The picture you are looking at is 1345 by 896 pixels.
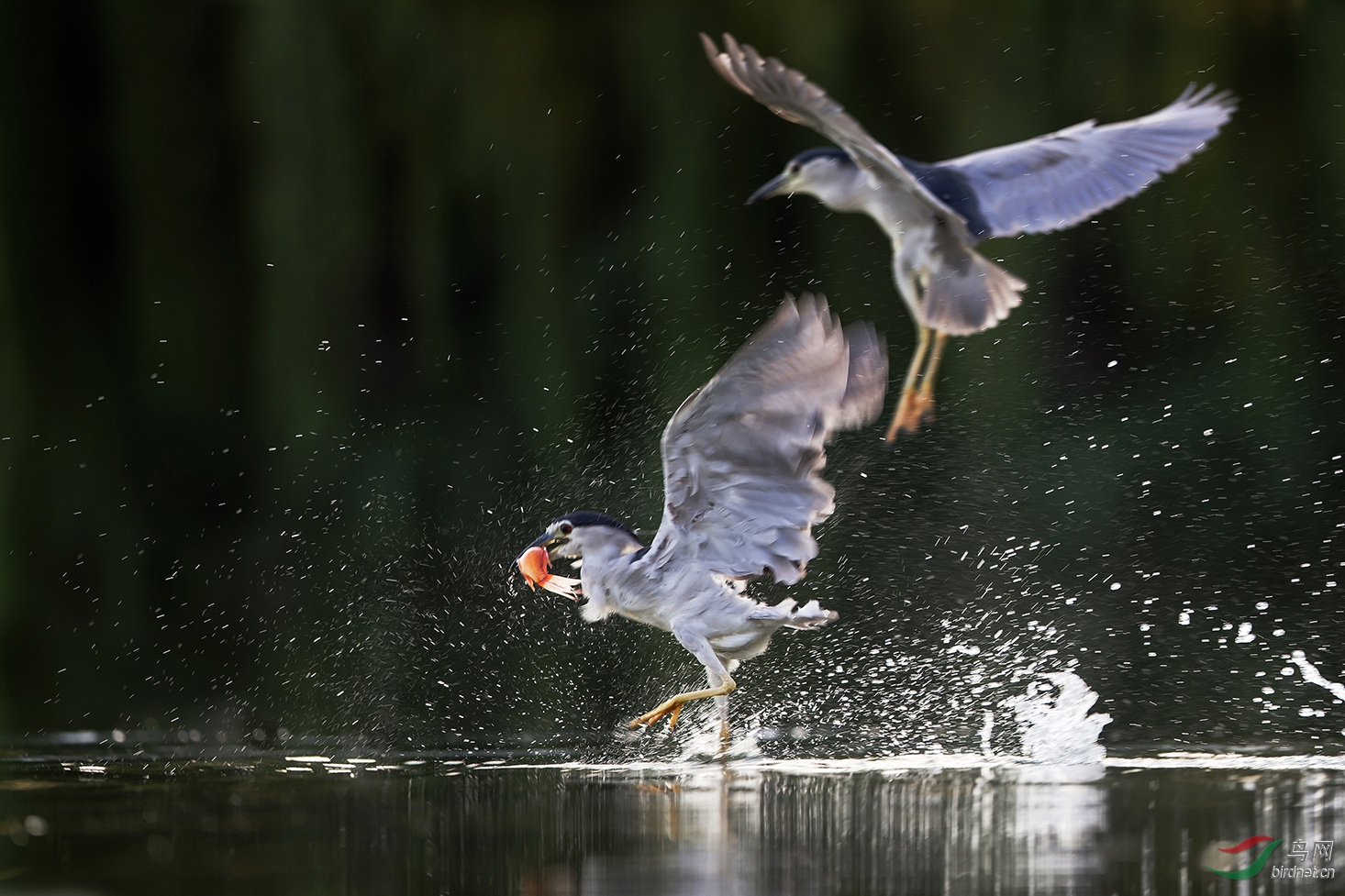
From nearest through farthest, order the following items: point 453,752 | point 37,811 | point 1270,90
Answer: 1. point 37,811
2. point 453,752
3. point 1270,90

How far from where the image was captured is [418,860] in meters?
2.53

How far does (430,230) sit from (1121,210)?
2417mm

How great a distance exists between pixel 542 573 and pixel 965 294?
3.82ft

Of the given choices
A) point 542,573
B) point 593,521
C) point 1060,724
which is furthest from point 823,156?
point 1060,724

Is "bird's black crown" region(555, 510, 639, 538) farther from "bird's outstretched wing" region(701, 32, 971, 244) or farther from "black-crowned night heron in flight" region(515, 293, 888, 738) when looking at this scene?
"bird's outstretched wing" region(701, 32, 971, 244)

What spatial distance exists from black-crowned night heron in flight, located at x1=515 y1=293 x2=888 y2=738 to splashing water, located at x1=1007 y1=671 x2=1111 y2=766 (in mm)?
655

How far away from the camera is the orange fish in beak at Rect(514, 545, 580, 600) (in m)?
3.67

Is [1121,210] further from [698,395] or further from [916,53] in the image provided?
[698,395]

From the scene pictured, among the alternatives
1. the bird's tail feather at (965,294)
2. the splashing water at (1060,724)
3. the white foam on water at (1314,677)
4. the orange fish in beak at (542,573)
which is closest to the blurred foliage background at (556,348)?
the white foam on water at (1314,677)

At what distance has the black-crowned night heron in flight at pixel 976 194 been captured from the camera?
3.46 meters

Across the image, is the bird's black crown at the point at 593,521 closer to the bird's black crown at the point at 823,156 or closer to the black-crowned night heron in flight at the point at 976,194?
the black-crowned night heron in flight at the point at 976,194

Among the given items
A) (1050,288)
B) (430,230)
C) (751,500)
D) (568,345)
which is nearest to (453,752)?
(751,500)
